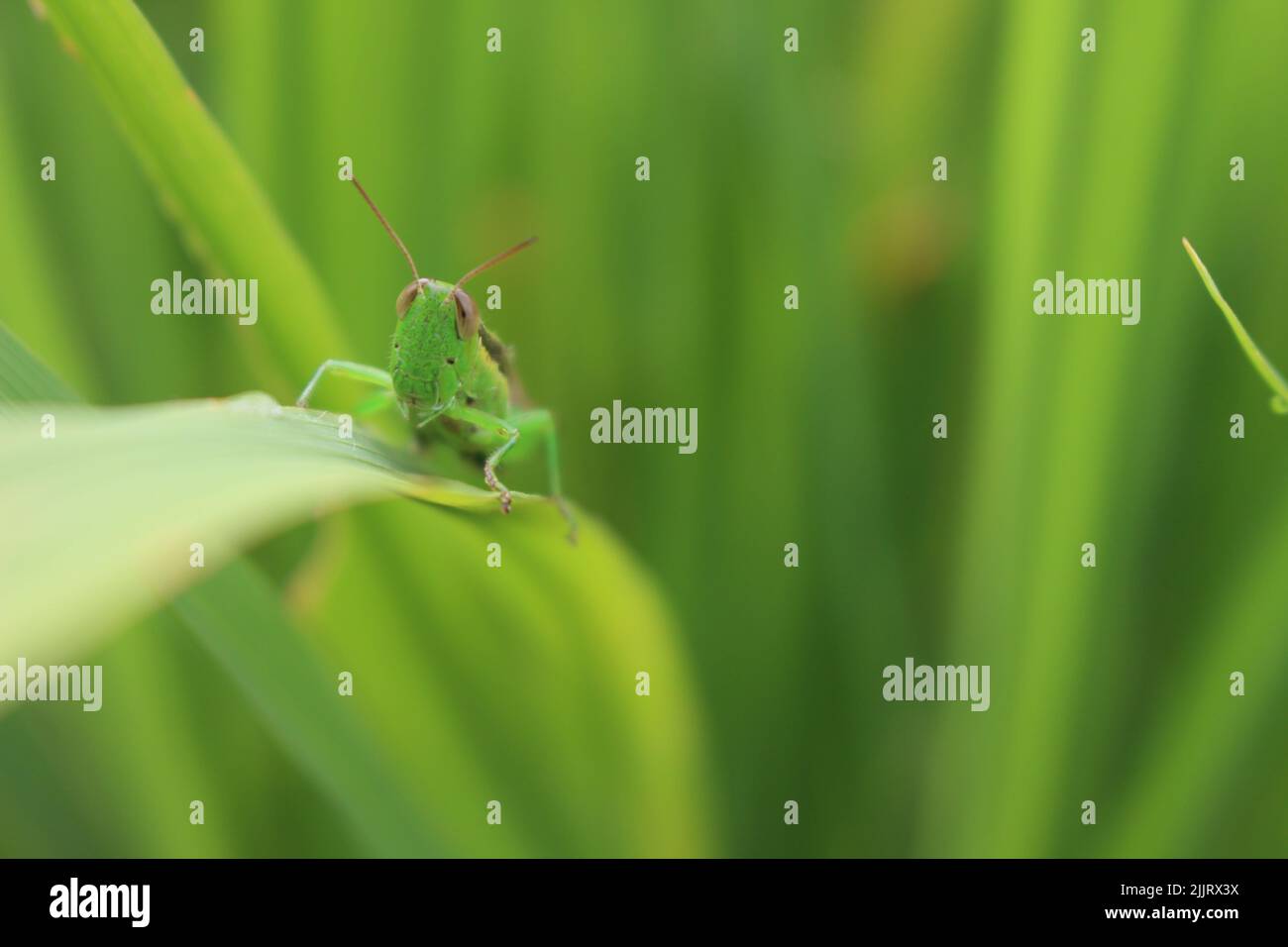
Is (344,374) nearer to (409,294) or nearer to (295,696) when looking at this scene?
(409,294)

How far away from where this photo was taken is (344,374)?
148cm

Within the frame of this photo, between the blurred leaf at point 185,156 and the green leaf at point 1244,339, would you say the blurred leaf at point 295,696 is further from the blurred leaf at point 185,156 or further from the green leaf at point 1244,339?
the green leaf at point 1244,339

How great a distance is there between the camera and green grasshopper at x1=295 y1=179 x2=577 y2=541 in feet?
5.33

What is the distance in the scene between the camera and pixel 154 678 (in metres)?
1.97

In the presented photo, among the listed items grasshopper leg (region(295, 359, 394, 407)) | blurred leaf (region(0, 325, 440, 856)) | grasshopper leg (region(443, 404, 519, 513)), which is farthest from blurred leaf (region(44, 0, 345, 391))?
grasshopper leg (region(443, 404, 519, 513))

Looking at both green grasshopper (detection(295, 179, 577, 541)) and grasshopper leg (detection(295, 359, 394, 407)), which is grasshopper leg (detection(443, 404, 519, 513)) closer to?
green grasshopper (detection(295, 179, 577, 541))

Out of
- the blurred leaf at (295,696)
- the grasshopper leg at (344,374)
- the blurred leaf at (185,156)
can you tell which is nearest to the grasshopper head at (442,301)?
the grasshopper leg at (344,374)

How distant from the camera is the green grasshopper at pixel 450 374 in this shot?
1626 millimetres

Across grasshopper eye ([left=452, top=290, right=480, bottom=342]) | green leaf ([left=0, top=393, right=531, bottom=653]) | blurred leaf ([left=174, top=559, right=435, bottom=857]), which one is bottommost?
blurred leaf ([left=174, top=559, right=435, bottom=857])

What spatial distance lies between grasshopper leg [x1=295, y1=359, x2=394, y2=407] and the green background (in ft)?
0.11

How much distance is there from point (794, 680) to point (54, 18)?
5.50 feet

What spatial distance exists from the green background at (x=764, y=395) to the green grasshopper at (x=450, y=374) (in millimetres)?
142
